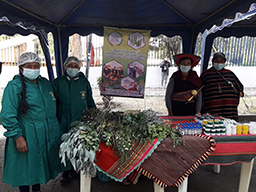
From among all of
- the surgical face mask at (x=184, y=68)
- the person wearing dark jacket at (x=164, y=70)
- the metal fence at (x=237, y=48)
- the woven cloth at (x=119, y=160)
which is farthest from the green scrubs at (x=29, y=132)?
the person wearing dark jacket at (x=164, y=70)

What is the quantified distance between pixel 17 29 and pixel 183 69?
10.9 feet

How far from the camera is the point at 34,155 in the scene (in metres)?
2.19

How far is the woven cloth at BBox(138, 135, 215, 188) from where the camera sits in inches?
80.0

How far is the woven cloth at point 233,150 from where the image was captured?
2113 mm

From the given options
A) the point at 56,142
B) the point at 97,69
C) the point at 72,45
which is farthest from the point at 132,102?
the point at 56,142

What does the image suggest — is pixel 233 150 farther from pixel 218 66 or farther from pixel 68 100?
pixel 68 100

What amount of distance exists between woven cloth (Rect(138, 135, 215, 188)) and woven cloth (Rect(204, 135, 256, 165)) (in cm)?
11

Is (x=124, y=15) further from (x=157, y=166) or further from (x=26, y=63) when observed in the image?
(x=157, y=166)

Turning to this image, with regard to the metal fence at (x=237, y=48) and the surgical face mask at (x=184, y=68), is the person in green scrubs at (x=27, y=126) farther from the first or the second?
the metal fence at (x=237, y=48)

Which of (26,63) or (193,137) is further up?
(26,63)

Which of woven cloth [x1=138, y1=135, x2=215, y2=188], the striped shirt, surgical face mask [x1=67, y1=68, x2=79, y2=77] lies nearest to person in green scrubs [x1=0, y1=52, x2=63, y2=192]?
surgical face mask [x1=67, y1=68, x2=79, y2=77]

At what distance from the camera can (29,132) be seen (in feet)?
7.01

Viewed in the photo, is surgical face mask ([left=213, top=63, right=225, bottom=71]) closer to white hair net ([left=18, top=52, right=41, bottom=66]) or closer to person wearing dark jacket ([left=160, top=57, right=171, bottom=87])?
white hair net ([left=18, top=52, right=41, bottom=66])

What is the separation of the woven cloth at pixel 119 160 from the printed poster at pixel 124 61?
224cm
